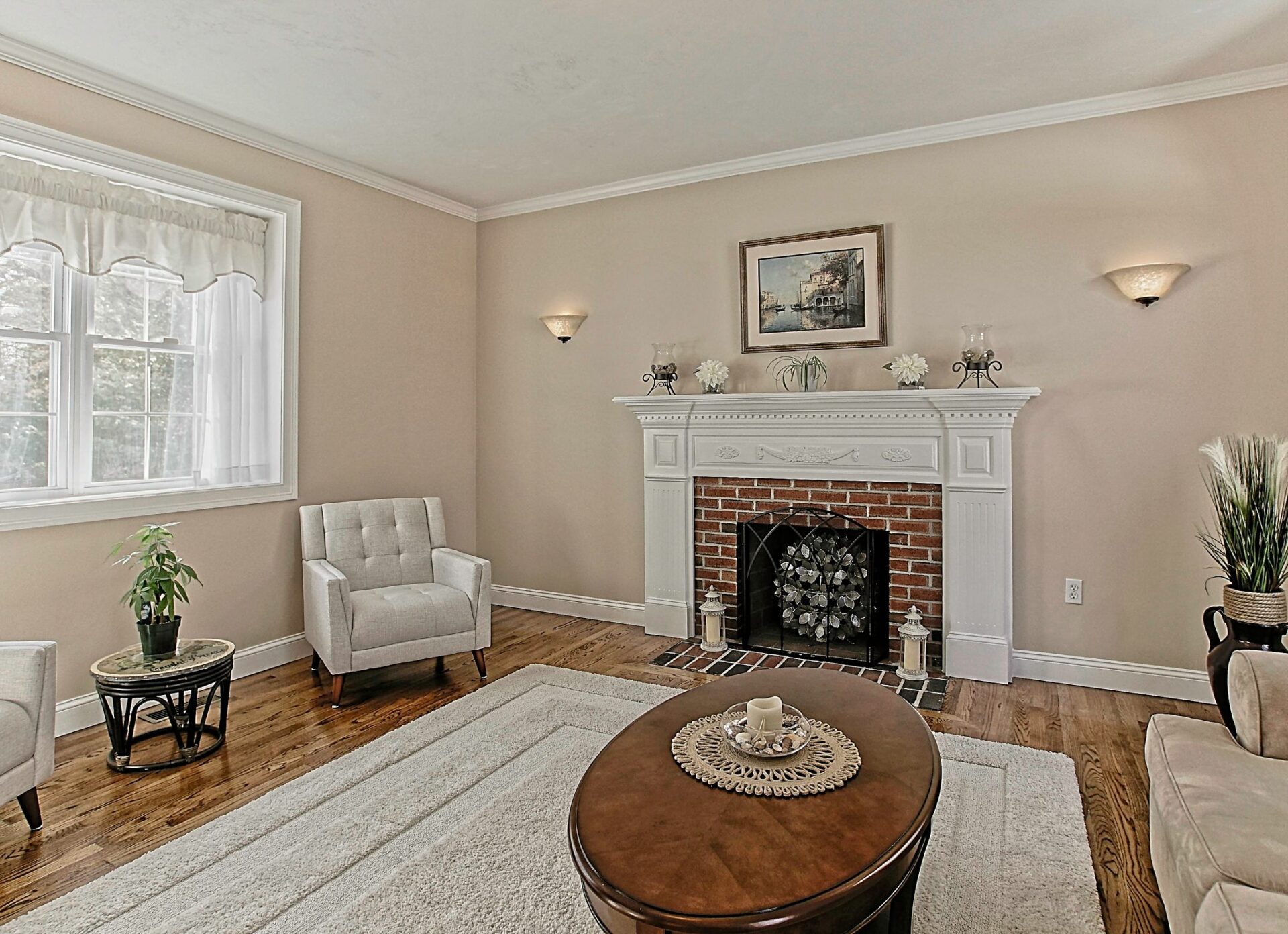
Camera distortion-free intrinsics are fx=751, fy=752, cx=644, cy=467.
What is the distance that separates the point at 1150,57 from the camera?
10.2ft

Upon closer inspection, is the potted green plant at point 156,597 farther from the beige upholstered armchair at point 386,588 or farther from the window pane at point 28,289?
the window pane at point 28,289

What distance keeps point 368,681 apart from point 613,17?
316 centimetres

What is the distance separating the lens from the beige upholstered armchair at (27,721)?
87.0 inches

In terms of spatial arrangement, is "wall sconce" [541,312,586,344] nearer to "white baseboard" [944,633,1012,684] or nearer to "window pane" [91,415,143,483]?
"window pane" [91,415,143,483]

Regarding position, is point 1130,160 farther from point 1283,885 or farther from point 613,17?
point 1283,885

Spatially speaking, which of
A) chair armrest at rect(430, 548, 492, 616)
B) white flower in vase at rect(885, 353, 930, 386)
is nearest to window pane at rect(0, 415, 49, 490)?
chair armrest at rect(430, 548, 492, 616)

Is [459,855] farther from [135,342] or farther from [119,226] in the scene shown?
[119,226]

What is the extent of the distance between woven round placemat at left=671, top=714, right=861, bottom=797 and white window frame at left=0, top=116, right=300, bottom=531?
280cm

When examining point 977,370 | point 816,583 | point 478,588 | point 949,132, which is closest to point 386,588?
point 478,588

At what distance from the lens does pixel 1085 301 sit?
359 cm

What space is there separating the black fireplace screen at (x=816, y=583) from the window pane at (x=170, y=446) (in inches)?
115

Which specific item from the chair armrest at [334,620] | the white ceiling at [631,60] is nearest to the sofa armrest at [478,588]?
the chair armrest at [334,620]

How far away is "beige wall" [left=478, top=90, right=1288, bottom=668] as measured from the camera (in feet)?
10.9

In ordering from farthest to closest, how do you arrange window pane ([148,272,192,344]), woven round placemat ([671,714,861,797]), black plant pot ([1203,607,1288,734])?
1. window pane ([148,272,192,344])
2. black plant pot ([1203,607,1288,734])
3. woven round placemat ([671,714,861,797])
